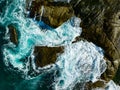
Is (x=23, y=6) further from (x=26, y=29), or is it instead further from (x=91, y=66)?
(x=91, y=66)

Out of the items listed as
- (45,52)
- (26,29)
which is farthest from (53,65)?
(26,29)

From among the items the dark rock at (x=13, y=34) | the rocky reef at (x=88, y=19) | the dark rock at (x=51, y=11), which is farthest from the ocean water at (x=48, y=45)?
the dark rock at (x=51, y=11)

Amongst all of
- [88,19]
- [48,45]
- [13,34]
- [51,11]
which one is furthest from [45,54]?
[88,19]

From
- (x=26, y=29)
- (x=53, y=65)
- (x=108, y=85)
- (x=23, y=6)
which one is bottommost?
(x=108, y=85)

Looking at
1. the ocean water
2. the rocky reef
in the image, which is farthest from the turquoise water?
the rocky reef

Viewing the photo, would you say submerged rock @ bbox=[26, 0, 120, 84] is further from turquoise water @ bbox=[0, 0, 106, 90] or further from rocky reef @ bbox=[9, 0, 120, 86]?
turquoise water @ bbox=[0, 0, 106, 90]

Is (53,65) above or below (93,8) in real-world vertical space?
below

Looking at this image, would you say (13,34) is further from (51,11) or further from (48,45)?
(51,11)
